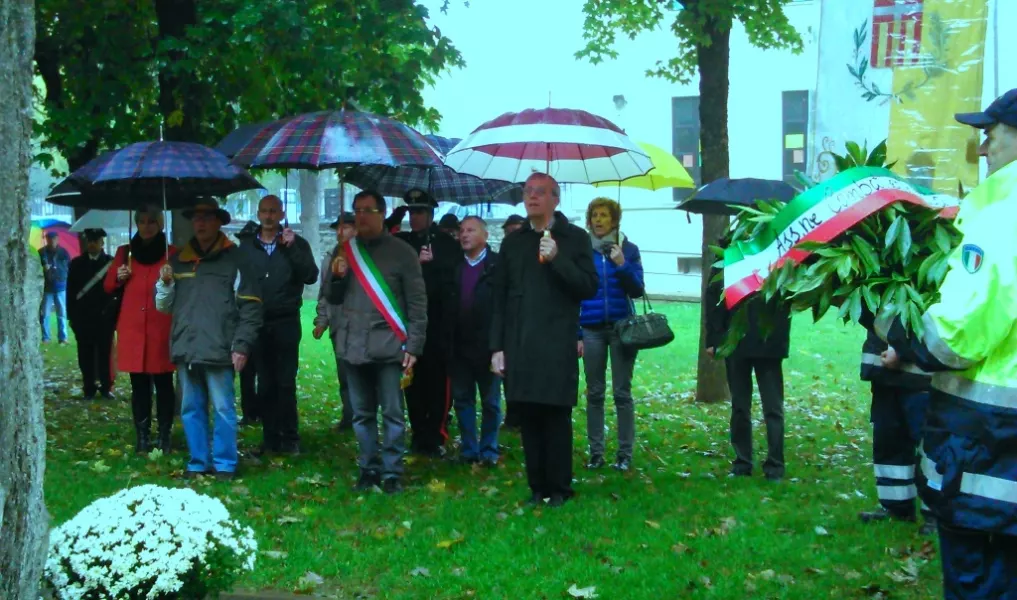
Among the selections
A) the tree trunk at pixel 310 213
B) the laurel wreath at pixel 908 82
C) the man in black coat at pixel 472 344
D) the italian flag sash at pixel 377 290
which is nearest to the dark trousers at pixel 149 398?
the italian flag sash at pixel 377 290

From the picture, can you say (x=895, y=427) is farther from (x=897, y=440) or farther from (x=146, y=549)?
(x=146, y=549)

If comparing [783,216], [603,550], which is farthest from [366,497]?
[783,216]

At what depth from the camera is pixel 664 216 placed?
3209 centimetres

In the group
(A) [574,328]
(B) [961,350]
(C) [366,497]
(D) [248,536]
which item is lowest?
(C) [366,497]

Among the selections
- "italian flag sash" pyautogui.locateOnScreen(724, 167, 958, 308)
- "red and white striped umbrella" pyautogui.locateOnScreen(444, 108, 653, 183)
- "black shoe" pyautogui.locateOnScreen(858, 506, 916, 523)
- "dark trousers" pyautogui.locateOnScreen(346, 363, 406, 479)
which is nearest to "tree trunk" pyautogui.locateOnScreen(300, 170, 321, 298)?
"red and white striped umbrella" pyautogui.locateOnScreen(444, 108, 653, 183)

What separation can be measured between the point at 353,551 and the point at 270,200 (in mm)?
3900

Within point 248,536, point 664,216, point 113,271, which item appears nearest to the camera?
point 248,536

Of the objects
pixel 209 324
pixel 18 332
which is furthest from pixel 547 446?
pixel 18 332

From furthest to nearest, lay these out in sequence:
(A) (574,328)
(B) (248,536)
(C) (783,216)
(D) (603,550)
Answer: (A) (574,328)
(D) (603,550)
(B) (248,536)
(C) (783,216)

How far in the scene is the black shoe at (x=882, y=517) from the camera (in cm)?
755

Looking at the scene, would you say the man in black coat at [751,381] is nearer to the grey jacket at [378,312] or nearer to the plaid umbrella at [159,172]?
the grey jacket at [378,312]

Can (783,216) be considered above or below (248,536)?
above

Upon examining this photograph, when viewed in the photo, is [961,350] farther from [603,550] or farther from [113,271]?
[113,271]

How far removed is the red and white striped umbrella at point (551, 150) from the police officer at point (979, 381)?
429 cm
